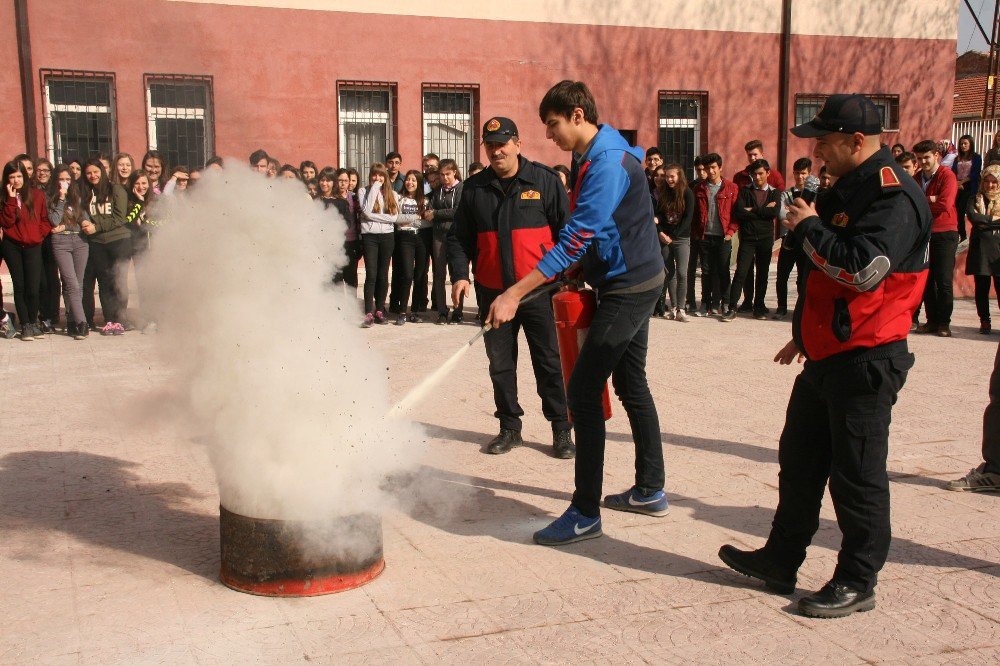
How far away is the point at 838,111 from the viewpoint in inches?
156

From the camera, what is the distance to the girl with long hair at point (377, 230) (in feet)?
41.7

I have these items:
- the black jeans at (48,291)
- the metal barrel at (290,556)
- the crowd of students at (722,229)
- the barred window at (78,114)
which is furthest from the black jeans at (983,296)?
the barred window at (78,114)

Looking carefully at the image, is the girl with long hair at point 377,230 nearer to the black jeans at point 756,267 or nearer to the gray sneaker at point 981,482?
the black jeans at point 756,267

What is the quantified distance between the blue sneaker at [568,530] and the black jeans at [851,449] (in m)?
1.04

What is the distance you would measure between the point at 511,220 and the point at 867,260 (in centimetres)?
302

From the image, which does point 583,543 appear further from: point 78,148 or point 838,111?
point 78,148

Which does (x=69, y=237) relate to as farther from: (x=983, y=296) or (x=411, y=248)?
(x=983, y=296)

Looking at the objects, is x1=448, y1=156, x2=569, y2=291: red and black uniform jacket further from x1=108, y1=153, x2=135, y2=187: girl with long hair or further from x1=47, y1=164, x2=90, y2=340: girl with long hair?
x1=108, y1=153, x2=135, y2=187: girl with long hair

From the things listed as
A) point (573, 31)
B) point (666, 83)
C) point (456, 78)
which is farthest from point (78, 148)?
point (666, 83)

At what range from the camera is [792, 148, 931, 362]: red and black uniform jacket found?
12.4 ft

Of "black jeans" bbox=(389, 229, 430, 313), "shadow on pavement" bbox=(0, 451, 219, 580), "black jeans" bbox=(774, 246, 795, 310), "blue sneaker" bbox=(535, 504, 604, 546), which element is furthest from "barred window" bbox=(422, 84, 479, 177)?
"blue sneaker" bbox=(535, 504, 604, 546)

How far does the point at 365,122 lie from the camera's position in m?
17.2

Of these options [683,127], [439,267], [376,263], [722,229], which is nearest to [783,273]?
[722,229]

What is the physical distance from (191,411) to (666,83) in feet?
51.1
